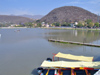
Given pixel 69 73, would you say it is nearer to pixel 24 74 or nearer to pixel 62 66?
pixel 62 66

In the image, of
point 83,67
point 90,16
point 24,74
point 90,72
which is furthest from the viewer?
point 90,16

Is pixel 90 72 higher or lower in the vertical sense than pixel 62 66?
lower

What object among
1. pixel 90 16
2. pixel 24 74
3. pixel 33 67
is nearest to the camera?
pixel 24 74

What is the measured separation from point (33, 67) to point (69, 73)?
369 cm

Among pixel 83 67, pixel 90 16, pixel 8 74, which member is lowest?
pixel 8 74

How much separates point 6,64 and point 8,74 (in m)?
2.34

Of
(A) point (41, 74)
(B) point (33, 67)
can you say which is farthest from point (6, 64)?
(A) point (41, 74)

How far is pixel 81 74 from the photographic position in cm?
829

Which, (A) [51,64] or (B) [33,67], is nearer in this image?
(A) [51,64]

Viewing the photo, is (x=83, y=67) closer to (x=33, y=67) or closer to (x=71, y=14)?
(x=33, y=67)

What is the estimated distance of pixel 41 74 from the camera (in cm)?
841

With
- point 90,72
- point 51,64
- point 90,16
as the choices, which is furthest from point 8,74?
point 90,16

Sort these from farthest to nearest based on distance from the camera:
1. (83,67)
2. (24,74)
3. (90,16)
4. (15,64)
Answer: (90,16) → (15,64) → (24,74) → (83,67)

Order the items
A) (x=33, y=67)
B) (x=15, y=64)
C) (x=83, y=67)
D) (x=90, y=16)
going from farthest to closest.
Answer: (x=90, y=16) < (x=15, y=64) < (x=33, y=67) < (x=83, y=67)
